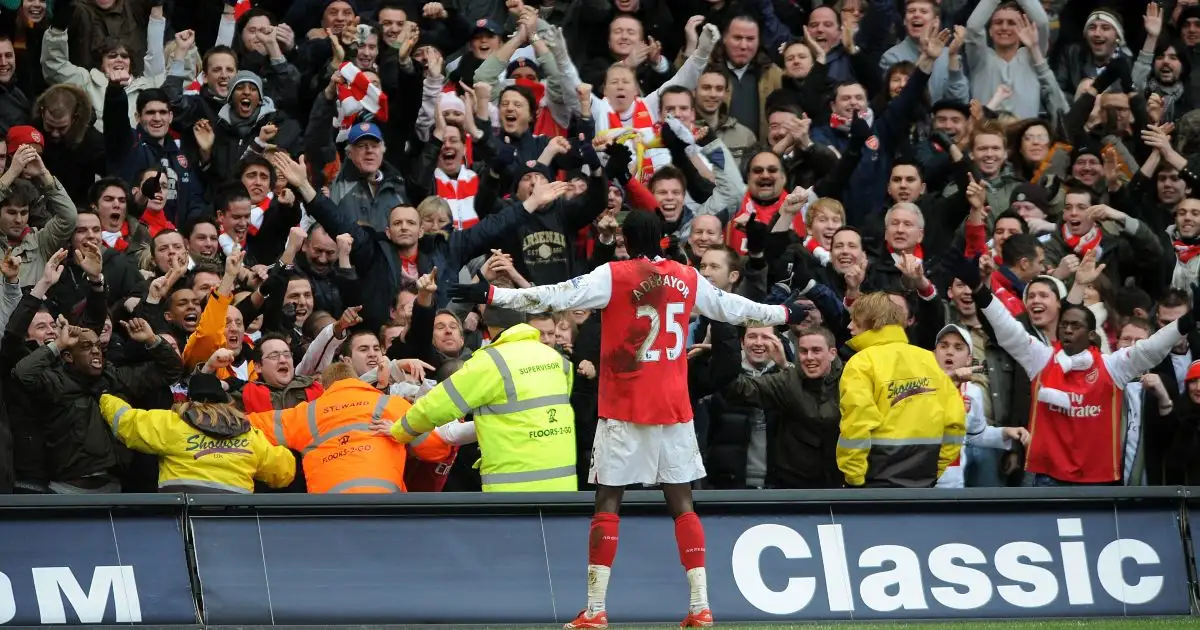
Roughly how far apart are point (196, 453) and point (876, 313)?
4273 millimetres

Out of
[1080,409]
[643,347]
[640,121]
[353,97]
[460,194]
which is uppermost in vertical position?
[353,97]

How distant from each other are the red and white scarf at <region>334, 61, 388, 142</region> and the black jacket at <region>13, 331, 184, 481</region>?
4.45 meters

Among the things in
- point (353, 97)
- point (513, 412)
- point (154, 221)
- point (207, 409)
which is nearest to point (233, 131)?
point (353, 97)

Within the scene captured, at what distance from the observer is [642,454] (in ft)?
30.7

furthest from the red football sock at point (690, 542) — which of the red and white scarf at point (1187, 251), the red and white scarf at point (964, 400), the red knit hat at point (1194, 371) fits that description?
the red and white scarf at point (1187, 251)

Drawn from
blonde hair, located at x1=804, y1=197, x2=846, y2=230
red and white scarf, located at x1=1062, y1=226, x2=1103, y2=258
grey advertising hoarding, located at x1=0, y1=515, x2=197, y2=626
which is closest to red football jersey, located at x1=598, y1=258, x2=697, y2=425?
grey advertising hoarding, located at x1=0, y1=515, x2=197, y2=626

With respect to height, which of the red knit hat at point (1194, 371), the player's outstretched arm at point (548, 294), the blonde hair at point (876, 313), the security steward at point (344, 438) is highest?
the player's outstretched arm at point (548, 294)

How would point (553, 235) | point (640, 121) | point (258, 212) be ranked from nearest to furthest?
point (553, 235) < point (258, 212) < point (640, 121)

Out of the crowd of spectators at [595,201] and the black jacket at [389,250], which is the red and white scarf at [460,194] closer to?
the crowd of spectators at [595,201]

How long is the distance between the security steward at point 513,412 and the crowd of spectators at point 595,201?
606mm

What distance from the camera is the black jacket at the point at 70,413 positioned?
11.2 meters

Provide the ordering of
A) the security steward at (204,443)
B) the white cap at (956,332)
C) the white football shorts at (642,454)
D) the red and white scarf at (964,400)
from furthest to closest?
1. the white cap at (956,332)
2. the red and white scarf at (964,400)
3. the security steward at (204,443)
4. the white football shorts at (642,454)

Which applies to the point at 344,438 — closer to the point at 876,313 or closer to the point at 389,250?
the point at 389,250

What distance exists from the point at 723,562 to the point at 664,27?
351 inches
